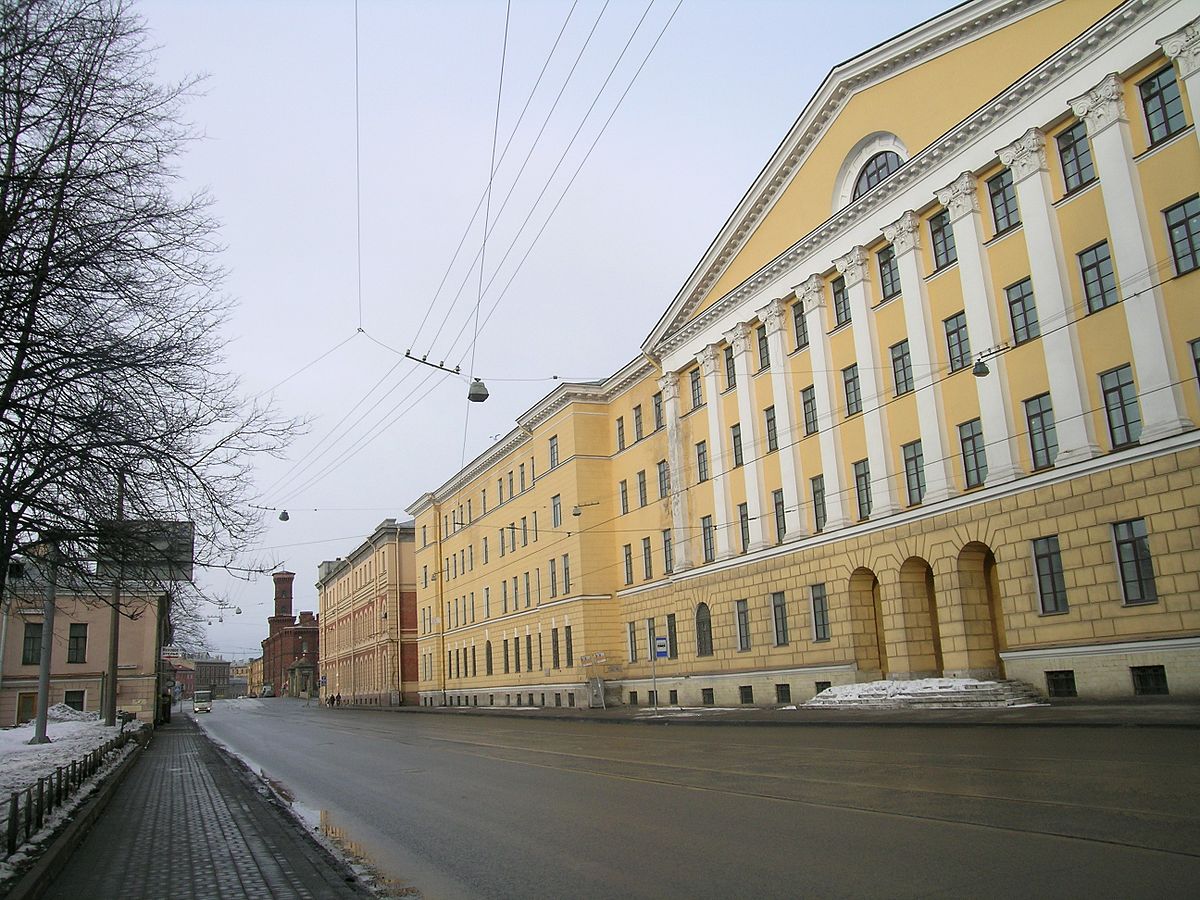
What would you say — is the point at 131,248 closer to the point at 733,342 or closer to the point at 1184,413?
the point at 1184,413

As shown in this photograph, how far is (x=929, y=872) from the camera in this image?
6965 mm

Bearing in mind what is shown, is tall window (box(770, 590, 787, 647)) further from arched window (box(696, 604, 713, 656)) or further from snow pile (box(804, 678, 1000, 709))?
arched window (box(696, 604, 713, 656))

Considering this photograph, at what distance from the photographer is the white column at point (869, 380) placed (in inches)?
1215

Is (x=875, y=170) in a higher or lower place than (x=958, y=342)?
higher

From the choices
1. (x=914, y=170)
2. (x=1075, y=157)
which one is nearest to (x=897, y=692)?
(x=1075, y=157)

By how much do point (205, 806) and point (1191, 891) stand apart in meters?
13.6

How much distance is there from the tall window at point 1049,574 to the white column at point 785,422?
1030 centimetres

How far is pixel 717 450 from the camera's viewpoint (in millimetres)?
40125

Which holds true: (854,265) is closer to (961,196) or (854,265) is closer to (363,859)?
(961,196)

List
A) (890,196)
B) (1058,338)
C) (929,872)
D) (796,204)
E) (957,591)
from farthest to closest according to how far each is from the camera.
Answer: (796,204) < (890,196) < (957,591) < (1058,338) < (929,872)

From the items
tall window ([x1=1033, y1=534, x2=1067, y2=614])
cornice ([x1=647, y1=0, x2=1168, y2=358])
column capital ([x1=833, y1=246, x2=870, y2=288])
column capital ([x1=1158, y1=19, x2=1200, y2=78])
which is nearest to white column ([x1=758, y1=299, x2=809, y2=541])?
cornice ([x1=647, y1=0, x2=1168, y2=358])

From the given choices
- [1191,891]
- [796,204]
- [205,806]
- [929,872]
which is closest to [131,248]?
[205,806]

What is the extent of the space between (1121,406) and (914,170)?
10.4 meters

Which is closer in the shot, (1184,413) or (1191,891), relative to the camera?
(1191,891)
